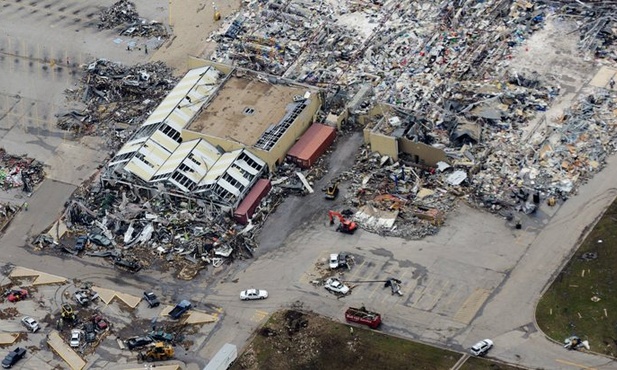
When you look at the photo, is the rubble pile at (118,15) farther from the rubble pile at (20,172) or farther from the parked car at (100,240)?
the parked car at (100,240)

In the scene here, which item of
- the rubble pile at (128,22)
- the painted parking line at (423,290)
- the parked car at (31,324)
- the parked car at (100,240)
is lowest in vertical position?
the painted parking line at (423,290)

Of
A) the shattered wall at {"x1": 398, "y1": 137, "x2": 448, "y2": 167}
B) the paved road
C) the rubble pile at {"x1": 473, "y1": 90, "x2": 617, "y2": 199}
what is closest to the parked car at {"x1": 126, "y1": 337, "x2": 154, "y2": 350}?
the paved road

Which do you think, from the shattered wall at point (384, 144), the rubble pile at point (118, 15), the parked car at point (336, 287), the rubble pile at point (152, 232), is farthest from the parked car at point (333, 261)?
the rubble pile at point (118, 15)

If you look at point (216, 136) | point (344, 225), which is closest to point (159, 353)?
point (344, 225)

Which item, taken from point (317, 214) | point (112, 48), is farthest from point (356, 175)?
point (112, 48)

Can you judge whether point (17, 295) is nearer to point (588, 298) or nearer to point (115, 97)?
point (115, 97)

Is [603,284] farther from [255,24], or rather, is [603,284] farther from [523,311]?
[255,24]
